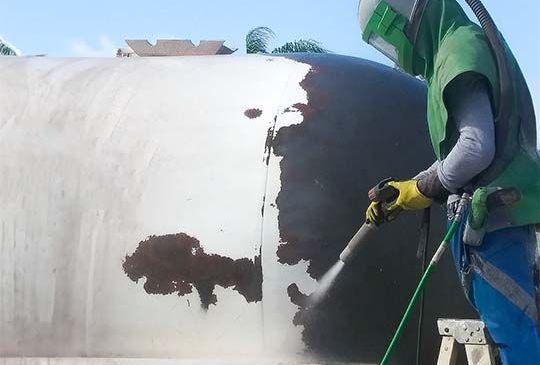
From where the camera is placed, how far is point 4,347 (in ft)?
9.10

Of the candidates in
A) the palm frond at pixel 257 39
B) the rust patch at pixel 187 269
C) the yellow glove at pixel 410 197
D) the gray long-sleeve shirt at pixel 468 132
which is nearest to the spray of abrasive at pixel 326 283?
the rust patch at pixel 187 269

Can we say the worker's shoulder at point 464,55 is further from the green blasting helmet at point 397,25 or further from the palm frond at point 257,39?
the palm frond at point 257,39

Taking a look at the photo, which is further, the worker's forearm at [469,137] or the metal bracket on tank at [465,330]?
the metal bracket on tank at [465,330]

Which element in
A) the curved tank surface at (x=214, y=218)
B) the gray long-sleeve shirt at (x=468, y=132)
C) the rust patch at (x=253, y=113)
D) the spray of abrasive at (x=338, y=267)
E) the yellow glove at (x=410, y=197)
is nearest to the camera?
the gray long-sleeve shirt at (x=468, y=132)

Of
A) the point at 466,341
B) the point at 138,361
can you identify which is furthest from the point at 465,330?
the point at 138,361

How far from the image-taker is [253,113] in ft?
8.91

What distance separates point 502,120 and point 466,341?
625mm

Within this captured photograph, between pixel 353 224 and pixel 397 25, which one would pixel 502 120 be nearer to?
pixel 397 25

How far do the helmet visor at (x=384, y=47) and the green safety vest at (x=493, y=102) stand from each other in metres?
0.17

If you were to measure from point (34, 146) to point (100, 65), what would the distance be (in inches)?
16.6

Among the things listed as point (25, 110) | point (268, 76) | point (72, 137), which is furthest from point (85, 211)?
point (268, 76)

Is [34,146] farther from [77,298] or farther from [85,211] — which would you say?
[77,298]

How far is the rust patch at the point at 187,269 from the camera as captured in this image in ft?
8.38

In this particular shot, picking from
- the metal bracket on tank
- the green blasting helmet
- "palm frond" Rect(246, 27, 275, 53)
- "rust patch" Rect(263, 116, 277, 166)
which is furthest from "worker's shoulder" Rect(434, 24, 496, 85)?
"palm frond" Rect(246, 27, 275, 53)
